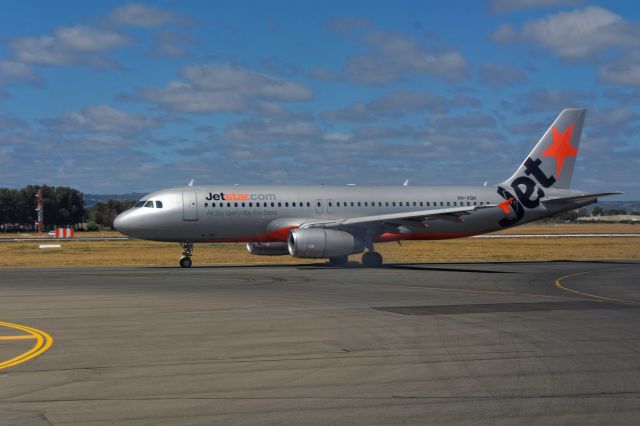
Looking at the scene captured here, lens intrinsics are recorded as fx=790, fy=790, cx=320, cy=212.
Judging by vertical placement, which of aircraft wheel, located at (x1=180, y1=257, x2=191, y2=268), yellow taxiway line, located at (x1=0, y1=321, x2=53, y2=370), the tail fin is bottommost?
yellow taxiway line, located at (x1=0, y1=321, x2=53, y2=370)

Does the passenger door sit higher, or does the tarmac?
the passenger door

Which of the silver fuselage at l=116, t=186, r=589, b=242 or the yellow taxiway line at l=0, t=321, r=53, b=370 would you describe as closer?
the yellow taxiway line at l=0, t=321, r=53, b=370

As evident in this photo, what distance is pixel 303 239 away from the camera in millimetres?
38406

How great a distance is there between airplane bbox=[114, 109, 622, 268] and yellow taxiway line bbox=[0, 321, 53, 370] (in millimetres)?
21758

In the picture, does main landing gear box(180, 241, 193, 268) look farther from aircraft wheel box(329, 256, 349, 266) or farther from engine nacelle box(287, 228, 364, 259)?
aircraft wheel box(329, 256, 349, 266)

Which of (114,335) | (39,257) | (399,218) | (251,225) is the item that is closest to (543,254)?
(399,218)

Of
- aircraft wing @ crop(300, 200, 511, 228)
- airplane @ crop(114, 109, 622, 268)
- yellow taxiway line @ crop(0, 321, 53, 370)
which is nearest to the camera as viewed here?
yellow taxiway line @ crop(0, 321, 53, 370)

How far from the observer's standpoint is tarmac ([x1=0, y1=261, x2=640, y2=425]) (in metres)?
9.75

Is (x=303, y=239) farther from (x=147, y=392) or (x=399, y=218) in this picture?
(x=147, y=392)

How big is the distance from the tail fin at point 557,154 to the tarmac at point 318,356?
22.0 metres

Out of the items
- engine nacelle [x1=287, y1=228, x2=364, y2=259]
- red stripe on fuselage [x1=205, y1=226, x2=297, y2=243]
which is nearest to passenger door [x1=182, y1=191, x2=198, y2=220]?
red stripe on fuselage [x1=205, y1=226, x2=297, y2=243]

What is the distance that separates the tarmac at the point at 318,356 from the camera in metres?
9.75

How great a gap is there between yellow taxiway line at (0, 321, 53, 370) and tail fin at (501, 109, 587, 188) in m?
36.3

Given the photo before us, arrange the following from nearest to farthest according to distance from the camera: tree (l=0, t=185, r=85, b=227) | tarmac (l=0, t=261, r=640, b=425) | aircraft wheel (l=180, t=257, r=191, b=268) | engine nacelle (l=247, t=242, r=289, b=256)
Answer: tarmac (l=0, t=261, r=640, b=425), aircraft wheel (l=180, t=257, r=191, b=268), engine nacelle (l=247, t=242, r=289, b=256), tree (l=0, t=185, r=85, b=227)
